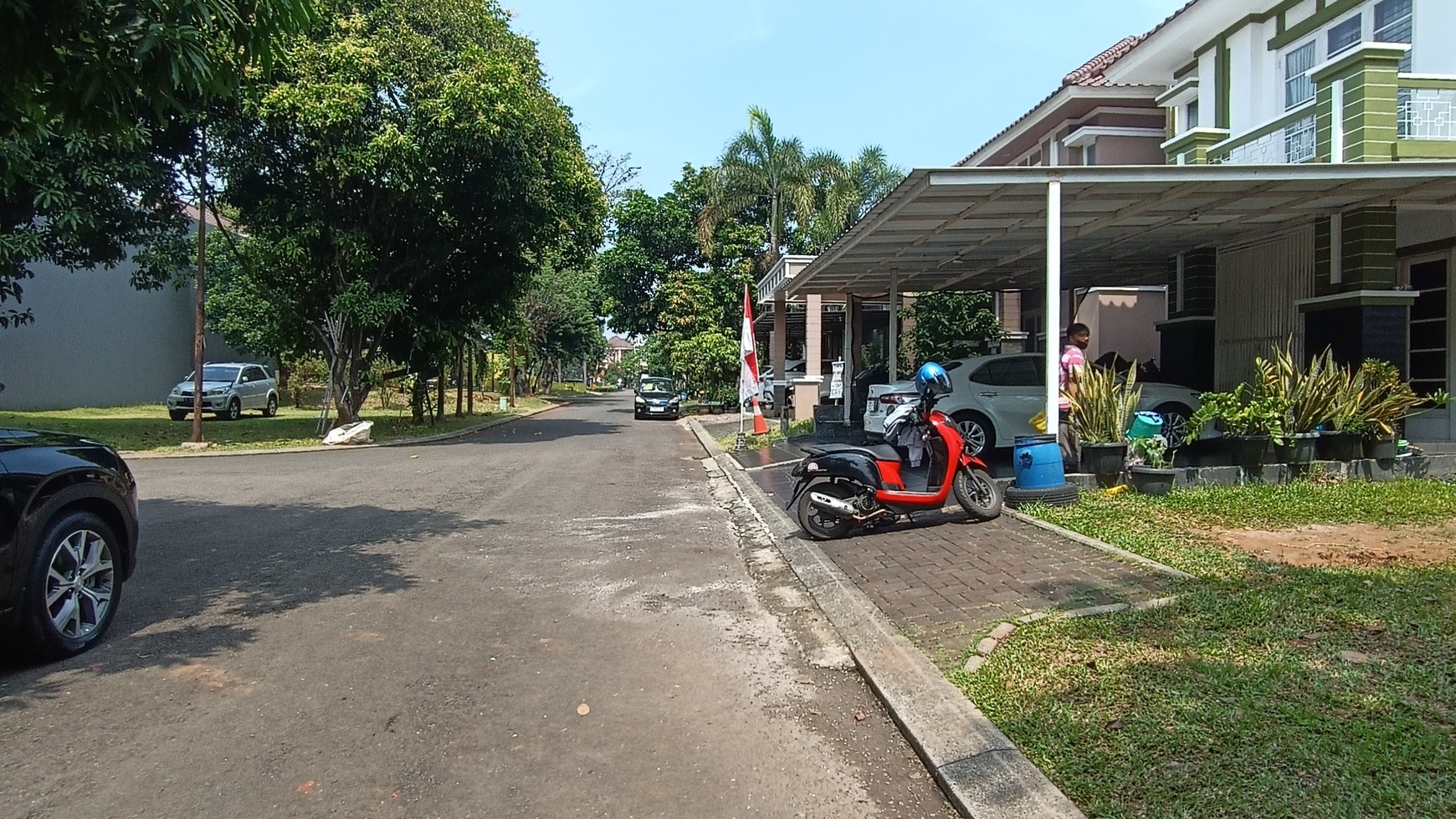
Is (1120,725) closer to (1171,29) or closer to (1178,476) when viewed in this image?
(1178,476)

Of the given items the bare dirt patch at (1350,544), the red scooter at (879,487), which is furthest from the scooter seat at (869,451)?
the bare dirt patch at (1350,544)

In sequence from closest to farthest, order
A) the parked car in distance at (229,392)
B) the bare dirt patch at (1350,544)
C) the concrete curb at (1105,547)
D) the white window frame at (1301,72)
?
the concrete curb at (1105,547) → the bare dirt patch at (1350,544) → the white window frame at (1301,72) → the parked car in distance at (229,392)

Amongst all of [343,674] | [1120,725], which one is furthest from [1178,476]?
[343,674]

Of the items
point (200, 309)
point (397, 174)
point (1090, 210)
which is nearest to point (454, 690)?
point (1090, 210)

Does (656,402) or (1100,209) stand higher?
(1100,209)

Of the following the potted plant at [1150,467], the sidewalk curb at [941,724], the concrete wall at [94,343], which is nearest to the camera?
the sidewalk curb at [941,724]

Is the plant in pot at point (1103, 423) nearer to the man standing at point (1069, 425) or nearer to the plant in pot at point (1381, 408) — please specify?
the man standing at point (1069, 425)

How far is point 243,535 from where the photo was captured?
8.28 metres

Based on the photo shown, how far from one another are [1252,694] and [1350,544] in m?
3.41

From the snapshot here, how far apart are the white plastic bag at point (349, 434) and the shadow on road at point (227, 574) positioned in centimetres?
912

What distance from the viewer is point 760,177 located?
33.2 meters

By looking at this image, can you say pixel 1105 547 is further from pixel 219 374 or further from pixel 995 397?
pixel 219 374

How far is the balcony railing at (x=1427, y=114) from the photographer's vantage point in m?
10.6

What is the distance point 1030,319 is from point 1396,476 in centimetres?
1354
